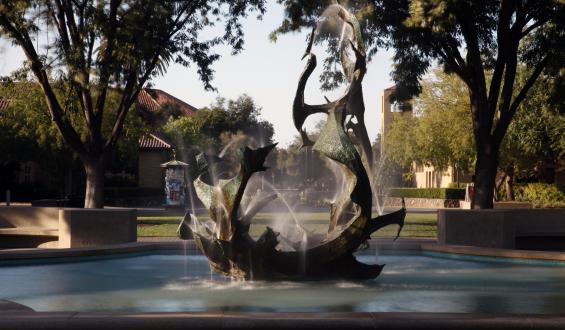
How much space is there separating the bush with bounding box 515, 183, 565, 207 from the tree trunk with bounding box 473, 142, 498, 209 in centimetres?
1980

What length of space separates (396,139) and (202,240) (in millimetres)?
44296

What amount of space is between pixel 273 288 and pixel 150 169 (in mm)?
46800

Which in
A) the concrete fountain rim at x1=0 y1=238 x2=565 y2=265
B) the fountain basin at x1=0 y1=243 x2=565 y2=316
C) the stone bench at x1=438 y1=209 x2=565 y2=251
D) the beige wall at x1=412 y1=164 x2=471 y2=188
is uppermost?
the beige wall at x1=412 y1=164 x2=471 y2=188

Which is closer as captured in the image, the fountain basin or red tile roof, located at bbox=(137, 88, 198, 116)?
the fountain basin

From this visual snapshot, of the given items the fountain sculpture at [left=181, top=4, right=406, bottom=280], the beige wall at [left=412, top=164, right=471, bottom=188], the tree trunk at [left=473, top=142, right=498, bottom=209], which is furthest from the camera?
the beige wall at [left=412, top=164, right=471, bottom=188]

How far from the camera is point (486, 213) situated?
17.8 metres

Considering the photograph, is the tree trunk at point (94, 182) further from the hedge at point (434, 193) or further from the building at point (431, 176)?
the building at point (431, 176)

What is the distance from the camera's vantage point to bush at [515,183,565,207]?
129 feet

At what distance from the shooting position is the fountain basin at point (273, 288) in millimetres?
9164

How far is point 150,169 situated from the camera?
56.4 meters

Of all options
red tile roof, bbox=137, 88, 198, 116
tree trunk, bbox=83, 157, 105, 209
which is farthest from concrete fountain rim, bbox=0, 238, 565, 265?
red tile roof, bbox=137, 88, 198, 116

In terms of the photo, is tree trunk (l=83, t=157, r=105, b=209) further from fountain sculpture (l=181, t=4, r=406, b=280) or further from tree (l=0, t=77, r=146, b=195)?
tree (l=0, t=77, r=146, b=195)

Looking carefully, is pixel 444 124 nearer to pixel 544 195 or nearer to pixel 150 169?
pixel 544 195

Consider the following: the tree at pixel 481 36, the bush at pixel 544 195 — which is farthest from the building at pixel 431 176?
the tree at pixel 481 36
